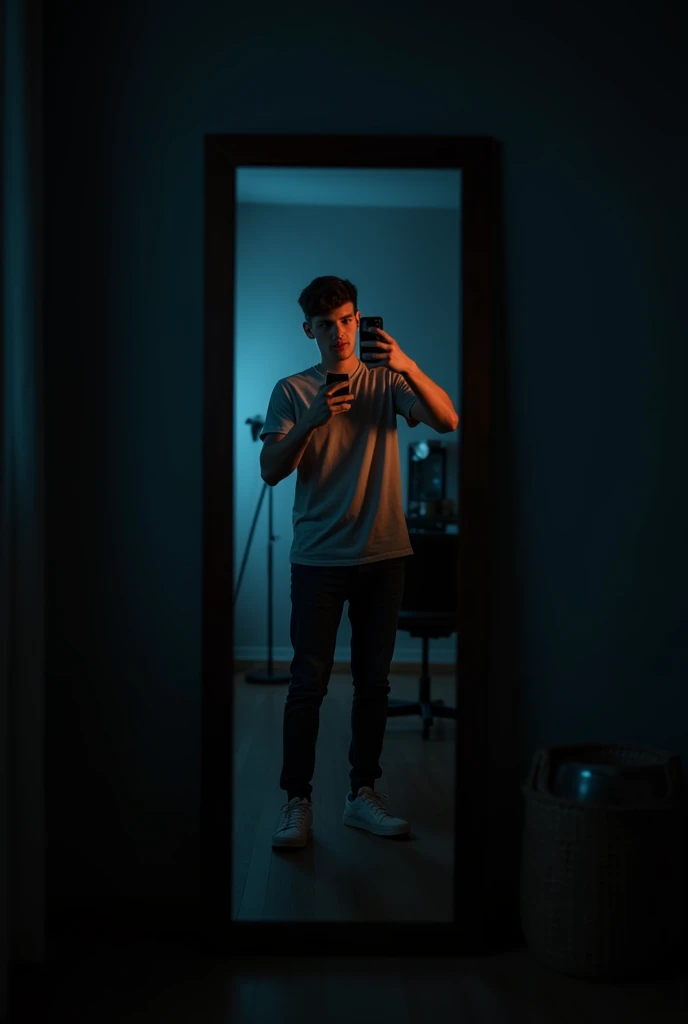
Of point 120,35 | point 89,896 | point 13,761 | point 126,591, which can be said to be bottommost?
point 89,896

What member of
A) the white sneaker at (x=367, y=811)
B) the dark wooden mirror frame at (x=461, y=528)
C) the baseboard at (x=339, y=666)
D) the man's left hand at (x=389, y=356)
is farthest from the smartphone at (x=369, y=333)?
the white sneaker at (x=367, y=811)

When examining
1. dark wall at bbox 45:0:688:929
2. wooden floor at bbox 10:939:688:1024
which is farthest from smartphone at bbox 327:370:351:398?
wooden floor at bbox 10:939:688:1024

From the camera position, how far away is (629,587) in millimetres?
2035

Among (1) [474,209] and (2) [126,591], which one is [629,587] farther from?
(2) [126,591]

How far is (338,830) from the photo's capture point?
197 cm

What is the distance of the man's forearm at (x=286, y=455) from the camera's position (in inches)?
76.7

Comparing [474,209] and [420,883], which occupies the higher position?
[474,209]

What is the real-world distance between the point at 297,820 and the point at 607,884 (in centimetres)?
64

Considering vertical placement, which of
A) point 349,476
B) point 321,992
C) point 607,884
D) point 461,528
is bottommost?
point 321,992

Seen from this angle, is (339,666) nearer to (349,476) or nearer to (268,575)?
(268,575)

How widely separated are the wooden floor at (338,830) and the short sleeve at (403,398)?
0.55 meters

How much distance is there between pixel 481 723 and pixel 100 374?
3.69 ft

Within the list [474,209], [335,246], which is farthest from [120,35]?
[474,209]

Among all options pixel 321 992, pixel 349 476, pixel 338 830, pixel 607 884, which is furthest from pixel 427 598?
pixel 321 992
